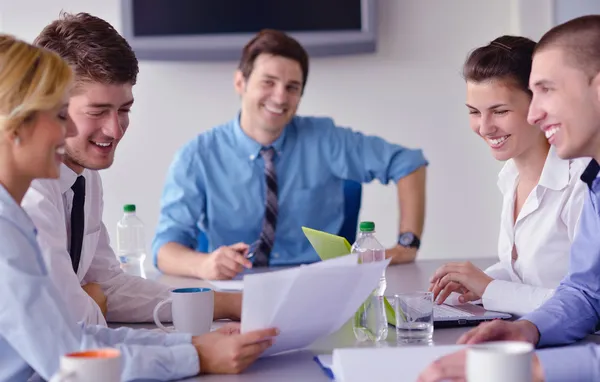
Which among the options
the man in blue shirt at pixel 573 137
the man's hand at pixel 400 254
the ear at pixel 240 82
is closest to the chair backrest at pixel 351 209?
the man's hand at pixel 400 254

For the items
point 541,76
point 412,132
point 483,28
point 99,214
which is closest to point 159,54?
point 412,132

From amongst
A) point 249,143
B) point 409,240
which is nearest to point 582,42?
point 409,240

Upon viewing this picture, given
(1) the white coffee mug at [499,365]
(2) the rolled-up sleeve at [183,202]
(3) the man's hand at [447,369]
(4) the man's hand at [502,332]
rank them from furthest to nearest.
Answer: (2) the rolled-up sleeve at [183,202]
(4) the man's hand at [502,332]
(3) the man's hand at [447,369]
(1) the white coffee mug at [499,365]

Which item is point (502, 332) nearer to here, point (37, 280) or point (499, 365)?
point (499, 365)

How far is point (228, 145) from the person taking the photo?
343 centimetres

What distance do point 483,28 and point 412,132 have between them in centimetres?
67

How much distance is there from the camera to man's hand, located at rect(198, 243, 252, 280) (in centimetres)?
246

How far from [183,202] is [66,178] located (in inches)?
56.5

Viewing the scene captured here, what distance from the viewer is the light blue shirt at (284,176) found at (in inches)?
131

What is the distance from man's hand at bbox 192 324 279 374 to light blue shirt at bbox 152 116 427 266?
1819 millimetres

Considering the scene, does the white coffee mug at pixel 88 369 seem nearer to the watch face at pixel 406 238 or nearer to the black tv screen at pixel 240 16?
the watch face at pixel 406 238

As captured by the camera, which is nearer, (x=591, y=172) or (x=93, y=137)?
(x=591, y=172)

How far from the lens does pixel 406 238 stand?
9.95 feet

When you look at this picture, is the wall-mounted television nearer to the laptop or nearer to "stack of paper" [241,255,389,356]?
the laptop
